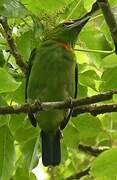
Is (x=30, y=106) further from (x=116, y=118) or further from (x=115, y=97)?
(x=116, y=118)

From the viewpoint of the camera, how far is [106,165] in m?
1.75

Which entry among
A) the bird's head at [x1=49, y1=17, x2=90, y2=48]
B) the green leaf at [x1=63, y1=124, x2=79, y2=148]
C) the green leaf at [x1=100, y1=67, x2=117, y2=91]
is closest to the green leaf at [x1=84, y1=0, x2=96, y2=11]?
the bird's head at [x1=49, y1=17, x2=90, y2=48]

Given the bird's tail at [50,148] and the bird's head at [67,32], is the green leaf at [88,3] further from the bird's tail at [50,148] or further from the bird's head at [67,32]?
the bird's tail at [50,148]

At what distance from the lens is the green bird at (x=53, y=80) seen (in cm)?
232

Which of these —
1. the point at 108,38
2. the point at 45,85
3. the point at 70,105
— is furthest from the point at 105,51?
the point at 45,85

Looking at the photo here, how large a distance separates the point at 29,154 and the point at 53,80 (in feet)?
1.16

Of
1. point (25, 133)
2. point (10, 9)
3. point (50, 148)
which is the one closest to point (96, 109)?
point (25, 133)

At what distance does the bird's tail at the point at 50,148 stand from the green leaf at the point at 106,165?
610 millimetres

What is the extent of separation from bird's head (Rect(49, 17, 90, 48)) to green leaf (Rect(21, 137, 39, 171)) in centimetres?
50

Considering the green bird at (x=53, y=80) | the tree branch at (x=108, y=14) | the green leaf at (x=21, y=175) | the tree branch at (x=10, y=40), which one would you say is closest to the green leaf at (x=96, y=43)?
the green bird at (x=53, y=80)

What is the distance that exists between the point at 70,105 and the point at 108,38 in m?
0.39

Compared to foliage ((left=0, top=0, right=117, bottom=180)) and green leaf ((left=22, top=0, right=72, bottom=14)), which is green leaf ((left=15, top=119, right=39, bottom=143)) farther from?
green leaf ((left=22, top=0, right=72, bottom=14))

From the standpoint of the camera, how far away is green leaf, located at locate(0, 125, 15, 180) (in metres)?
1.99

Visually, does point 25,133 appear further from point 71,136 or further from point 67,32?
point 67,32
